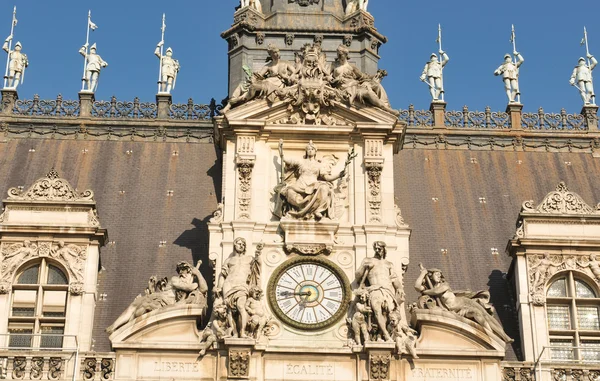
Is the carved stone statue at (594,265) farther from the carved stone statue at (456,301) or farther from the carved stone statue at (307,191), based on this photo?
the carved stone statue at (307,191)

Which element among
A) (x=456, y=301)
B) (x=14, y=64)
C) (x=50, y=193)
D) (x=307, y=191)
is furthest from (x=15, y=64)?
(x=456, y=301)

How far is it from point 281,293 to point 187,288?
2773 mm

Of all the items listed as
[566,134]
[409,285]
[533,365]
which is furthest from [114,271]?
[566,134]

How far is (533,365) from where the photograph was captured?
144ft

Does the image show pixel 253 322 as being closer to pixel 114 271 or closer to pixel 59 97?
pixel 114 271

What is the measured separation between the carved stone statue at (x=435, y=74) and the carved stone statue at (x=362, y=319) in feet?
49.6

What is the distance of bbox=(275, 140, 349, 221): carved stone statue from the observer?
149ft

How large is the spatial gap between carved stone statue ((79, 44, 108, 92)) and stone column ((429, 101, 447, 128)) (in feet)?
41.0

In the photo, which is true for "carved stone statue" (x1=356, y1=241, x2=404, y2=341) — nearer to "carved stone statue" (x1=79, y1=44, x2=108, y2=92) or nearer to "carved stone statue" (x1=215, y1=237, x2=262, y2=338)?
"carved stone statue" (x1=215, y1=237, x2=262, y2=338)

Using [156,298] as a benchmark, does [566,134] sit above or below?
above

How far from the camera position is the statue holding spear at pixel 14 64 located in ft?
185

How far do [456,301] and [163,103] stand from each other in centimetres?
1588

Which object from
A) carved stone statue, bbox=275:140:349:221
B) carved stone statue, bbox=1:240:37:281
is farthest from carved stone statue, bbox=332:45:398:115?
carved stone statue, bbox=1:240:37:281

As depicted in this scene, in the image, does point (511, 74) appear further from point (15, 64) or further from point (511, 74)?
point (15, 64)
